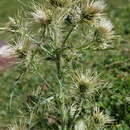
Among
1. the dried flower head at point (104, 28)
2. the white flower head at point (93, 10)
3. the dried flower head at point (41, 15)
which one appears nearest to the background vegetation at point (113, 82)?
the dried flower head at point (104, 28)

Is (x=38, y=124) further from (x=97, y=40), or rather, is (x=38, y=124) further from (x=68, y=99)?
(x=97, y=40)

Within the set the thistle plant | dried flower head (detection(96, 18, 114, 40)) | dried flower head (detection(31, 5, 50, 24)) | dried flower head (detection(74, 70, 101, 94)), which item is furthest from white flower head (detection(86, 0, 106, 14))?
dried flower head (detection(74, 70, 101, 94))

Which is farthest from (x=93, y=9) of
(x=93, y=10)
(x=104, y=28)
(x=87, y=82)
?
(x=87, y=82)

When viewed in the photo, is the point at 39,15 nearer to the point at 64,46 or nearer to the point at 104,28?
the point at 64,46

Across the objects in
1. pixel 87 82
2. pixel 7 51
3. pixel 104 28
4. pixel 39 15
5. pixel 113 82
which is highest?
pixel 39 15

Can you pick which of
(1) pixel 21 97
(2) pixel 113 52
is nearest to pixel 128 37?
(2) pixel 113 52

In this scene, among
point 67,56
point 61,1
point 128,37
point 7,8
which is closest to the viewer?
point 61,1
